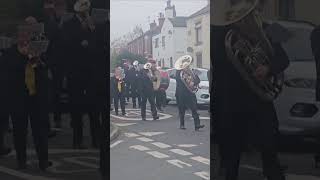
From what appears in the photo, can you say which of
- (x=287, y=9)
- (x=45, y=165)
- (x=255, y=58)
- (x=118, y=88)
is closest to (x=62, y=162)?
(x=45, y=165)

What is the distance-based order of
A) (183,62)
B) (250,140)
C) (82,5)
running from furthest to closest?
(250,140) < (183,62) < (82,5)

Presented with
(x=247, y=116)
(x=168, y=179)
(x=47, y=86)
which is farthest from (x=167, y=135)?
(x=47, y=86)

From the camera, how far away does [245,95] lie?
3287mm

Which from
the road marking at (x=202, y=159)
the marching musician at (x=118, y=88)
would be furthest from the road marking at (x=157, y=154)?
the marching musician at (x=118, y=88)

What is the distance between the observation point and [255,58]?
10.7 feet

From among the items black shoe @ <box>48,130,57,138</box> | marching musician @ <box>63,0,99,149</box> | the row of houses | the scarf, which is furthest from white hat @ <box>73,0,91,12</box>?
black shoe @ <box>48,130,57,138</box>

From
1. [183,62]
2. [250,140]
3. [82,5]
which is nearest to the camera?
[82,5]

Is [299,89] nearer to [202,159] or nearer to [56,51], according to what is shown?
[202,159]

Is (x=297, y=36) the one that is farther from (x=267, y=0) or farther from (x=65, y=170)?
(x=65, y=170)

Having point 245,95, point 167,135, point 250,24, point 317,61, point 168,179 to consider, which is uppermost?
point 250,24

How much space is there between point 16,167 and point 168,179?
0.99m

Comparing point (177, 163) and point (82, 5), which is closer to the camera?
point (82, 5)

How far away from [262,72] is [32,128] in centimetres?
157

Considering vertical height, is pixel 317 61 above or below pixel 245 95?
above
